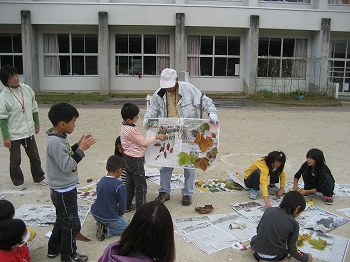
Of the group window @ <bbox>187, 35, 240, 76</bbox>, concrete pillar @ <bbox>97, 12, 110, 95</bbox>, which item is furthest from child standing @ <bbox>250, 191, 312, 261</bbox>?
window @ <bbox>187, 35, 240, 76</bbox>

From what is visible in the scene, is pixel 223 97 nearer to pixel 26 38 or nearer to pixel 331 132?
pixel 331 132

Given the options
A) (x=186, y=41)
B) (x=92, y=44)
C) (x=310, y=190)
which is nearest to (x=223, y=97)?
(x=186, y=41)

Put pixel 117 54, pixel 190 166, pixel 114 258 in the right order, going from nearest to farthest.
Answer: pixel 114 258
pixel 190 166
pixel 117 54

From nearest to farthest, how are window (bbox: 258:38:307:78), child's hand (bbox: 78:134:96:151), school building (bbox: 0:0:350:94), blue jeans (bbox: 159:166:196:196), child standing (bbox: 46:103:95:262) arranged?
child standing (bbox: 46:103:95:262)
child's hand (bbox: 78:134:96:151)
blue jeans (bbox: 159:166:196:196)
school building (bbox: 0:0:350:94)
window (bbox: 258:38:307:78)

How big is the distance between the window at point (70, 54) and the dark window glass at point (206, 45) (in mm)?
6186

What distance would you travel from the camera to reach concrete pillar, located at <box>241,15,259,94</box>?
19.8 m

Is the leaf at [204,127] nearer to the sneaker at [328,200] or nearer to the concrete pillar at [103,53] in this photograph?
the sneaker at [328,200]

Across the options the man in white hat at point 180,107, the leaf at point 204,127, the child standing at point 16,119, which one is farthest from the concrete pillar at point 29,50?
the leaf at point 204,127

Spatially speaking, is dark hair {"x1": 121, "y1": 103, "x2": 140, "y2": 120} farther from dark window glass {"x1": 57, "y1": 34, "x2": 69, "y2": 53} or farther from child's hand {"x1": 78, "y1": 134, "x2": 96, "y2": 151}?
dark window glass {"x1": 57, "y1": 34, "x2": 69, "y2": 53}

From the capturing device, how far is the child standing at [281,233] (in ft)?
11.5

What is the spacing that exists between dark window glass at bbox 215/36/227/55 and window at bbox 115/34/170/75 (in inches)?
113

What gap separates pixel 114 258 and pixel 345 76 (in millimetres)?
23338

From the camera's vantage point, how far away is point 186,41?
68.1ft

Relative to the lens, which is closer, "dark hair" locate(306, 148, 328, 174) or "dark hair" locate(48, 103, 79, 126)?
"dark hair" locate(48, 103, 79, 126)
